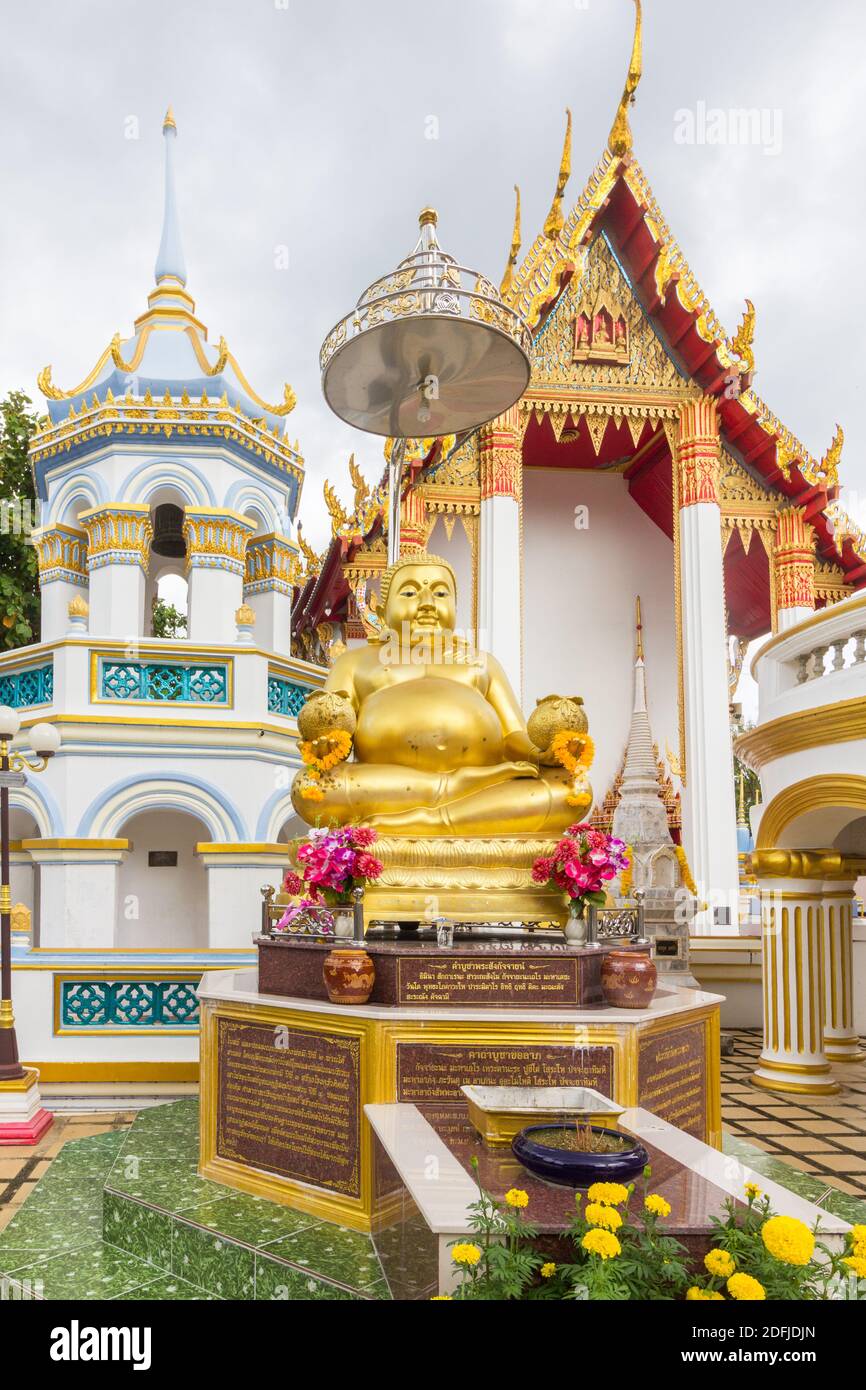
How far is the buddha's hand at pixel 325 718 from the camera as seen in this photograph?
18.4 feet

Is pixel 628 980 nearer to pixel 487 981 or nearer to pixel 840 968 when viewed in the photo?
pixel 487 981

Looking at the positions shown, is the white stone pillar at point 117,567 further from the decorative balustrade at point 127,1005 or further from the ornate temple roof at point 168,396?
the decorative balustrade at point 127,1005

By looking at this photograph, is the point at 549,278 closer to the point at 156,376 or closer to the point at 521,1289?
the point at 156,376

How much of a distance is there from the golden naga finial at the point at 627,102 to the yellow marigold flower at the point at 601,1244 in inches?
447

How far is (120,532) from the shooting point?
9.55 meters

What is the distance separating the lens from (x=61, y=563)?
10.4m

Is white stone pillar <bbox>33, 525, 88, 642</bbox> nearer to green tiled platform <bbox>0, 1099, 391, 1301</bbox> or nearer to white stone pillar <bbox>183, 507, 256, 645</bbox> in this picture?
white stone pillar <bbox>183, 507, 256, 645</bbox>

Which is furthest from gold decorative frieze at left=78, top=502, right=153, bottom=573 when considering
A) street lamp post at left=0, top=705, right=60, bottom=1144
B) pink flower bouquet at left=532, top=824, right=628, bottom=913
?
pink flower bouquet at left=532, top=824, right=628, bottom=913

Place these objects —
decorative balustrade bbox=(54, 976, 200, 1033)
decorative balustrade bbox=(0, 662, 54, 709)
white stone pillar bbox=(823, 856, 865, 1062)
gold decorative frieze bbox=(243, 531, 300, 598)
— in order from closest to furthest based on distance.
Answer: decorative balustrade bbox=(54, 976, 200, 1033) < white stone pillar bbox=(823, 856, 865, 1062) < decorative balustrade bbox=(0, 662, 54, 709) < gold decorative frieze bbox=(243, 531, 300, 598)

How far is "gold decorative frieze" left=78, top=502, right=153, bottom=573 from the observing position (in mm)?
9531

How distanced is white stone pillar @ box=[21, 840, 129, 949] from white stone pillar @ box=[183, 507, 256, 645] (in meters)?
2.30

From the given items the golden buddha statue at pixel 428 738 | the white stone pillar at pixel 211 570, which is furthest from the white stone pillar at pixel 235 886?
the golden buddha statue at pixel 428 738

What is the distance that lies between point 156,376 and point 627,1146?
8841 mm
